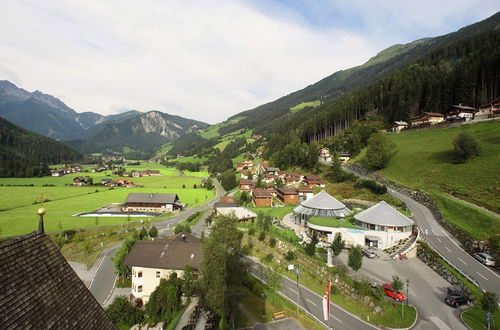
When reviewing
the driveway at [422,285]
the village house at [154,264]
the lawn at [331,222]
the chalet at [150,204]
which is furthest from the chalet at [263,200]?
the village house at [154,264]

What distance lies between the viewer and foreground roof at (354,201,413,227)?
42.2 metres

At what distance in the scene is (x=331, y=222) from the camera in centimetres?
4716

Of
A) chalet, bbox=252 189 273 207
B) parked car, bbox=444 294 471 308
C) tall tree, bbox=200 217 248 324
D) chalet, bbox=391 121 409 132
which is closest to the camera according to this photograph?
tall tree, bbox=200 217 248 324

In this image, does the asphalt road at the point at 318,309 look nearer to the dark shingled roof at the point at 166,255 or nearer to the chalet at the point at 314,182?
the dark shingled roof at the point at 166,255

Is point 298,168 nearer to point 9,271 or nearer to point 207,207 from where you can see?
point 207,207

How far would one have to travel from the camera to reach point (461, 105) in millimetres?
85188

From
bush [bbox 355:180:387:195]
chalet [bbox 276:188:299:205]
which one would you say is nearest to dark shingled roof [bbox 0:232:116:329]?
bush [bbox 355:180:387:195]

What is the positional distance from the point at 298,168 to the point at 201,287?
281ft

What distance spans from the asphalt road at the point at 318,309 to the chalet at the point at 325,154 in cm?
7390

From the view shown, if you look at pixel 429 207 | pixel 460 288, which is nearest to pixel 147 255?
pixel 460 288

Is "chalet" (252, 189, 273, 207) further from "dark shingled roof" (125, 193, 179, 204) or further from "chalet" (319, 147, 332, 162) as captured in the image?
"chalet" (319, 147, 332, 162)

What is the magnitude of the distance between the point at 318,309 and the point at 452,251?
21.1m

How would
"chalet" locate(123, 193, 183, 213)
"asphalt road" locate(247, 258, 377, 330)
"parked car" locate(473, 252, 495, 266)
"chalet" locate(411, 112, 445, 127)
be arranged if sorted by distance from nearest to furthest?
"asphalt road" locate(247, 258, 377, 330) < "parked car" locate(473, 252, 495, 266) < "chalet" locate(411, 112, 445, 127) < "chalet" locate(123, 193, 183, 213)

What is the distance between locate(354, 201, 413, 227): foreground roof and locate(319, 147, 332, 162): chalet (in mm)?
58220
